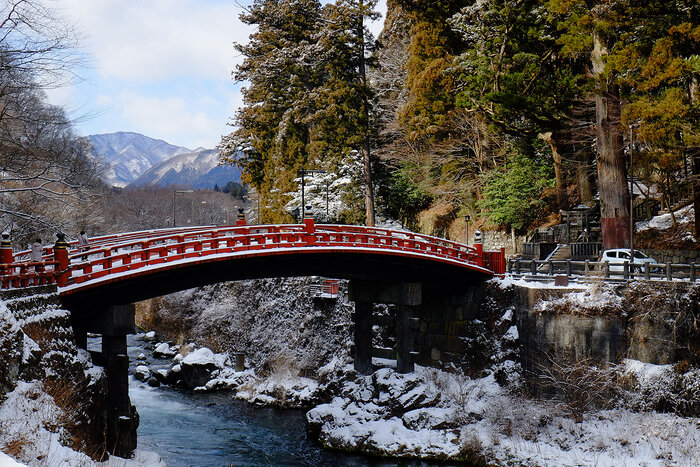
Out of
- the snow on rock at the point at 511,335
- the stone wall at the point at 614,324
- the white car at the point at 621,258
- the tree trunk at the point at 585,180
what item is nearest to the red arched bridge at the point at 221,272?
the snow on rock at the point at 511,335

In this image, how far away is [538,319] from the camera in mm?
23406

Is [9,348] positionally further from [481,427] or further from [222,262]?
[481,427]

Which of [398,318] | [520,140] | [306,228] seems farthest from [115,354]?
[520,140]

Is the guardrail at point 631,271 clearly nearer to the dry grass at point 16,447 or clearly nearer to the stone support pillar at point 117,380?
the stone support pillar at point 117,380

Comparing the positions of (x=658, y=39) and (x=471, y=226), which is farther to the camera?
(x=471, y=226)

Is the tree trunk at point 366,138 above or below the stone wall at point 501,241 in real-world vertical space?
above

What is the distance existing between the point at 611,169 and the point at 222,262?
18010 millimetres

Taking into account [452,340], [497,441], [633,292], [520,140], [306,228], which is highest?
[520,140]

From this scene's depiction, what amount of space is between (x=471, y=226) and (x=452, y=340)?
1498cm

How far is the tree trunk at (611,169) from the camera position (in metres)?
26.9

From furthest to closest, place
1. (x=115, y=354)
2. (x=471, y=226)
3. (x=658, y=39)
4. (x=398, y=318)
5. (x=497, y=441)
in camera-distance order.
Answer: (x=471, y=226)
(x=398, y=318)
(x=658, y=39)
(x=497, y=441)
(x=115, y=354)

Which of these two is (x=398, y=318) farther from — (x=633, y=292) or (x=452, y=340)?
(x=633, y=292)

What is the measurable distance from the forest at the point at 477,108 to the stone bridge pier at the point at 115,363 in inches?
767

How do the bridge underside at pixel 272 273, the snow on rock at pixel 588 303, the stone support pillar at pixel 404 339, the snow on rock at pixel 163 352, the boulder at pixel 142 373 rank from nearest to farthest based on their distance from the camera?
the bridge underside at pixel 272 273, the snow on rock at pixel 588 303, the stone support pillar at pixel 404 339, the boulder at pixel 142 373, the snow on rock at pixel 163 352
